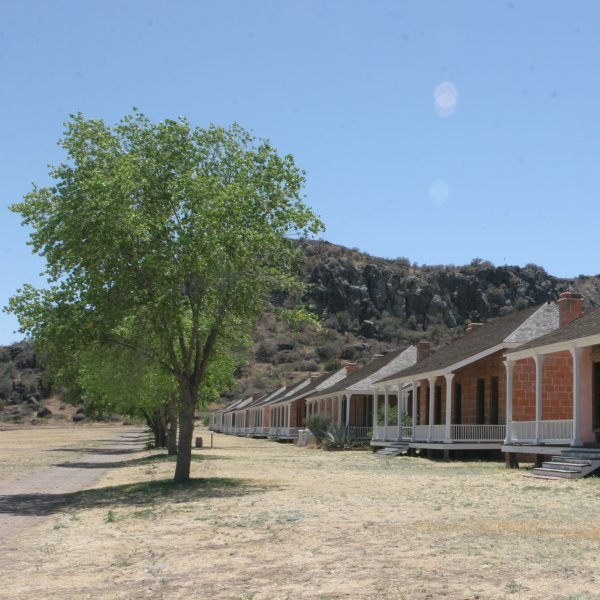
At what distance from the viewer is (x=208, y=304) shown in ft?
68.0

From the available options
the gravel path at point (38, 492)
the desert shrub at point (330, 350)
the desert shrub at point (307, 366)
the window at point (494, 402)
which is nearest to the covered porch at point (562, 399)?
the window at point (494, 402)

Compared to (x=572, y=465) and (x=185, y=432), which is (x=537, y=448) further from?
(x=185, y=432)

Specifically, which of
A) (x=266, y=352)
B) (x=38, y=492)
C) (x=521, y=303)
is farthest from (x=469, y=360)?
(x=521, y=303)

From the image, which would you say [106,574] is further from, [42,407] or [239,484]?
[42,407]

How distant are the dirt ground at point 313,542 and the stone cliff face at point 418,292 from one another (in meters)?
147

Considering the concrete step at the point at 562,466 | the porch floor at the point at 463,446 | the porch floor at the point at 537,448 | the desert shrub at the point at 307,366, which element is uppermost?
the desert shrub at the point at 307,366

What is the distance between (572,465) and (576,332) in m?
3.85

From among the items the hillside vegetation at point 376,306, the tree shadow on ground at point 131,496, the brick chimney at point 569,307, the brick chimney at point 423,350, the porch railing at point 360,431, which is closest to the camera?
the tree shadow on ground at point 131,496

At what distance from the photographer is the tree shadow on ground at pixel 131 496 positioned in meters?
16.9

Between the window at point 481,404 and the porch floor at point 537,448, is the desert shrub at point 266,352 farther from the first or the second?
the porch floor at point 537,448

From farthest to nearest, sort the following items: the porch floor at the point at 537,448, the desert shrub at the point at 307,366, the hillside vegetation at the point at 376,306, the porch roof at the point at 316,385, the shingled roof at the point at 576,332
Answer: the hillside vegetation at the point at 376,306 → the desert shrub at the point at 307,366 → the porch roof at the point at 316,385 → the porch floor at the point at 537,448 → the shingled roof at the point at 576,332

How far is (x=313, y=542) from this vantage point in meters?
10.7

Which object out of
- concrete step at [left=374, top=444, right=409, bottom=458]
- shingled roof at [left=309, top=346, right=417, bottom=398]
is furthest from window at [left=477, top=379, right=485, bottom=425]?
shingled roof at [left=309, top=346, right=417, bottom=398]

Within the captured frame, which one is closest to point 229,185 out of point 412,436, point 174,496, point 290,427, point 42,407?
point 174,496
